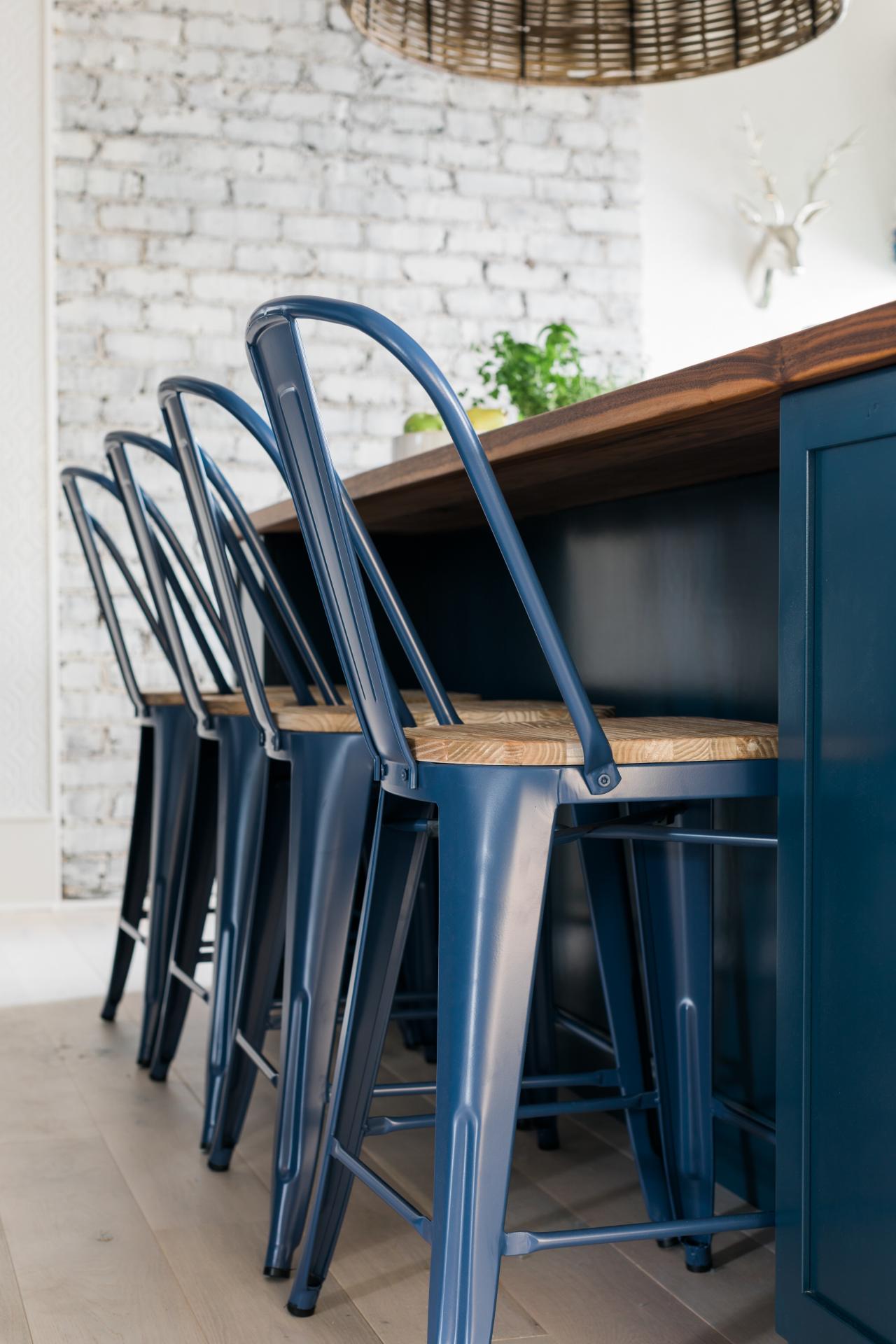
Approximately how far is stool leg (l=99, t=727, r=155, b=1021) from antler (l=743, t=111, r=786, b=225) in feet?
10.6

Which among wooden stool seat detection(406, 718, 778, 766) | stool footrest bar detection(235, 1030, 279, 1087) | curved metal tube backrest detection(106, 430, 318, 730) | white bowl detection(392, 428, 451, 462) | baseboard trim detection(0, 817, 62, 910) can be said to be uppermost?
white bowl detection(392, 428, 451, 462)

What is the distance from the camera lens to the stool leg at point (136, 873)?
106 inches

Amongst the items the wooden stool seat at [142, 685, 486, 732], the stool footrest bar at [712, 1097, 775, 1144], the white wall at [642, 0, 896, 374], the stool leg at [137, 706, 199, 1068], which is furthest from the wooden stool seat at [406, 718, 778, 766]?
the white wall at [642, 0, 896, 374]

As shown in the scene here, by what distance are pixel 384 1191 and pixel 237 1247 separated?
1.41 feet

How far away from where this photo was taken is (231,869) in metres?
1.98

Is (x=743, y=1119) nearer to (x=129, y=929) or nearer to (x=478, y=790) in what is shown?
(x=478, y=790)

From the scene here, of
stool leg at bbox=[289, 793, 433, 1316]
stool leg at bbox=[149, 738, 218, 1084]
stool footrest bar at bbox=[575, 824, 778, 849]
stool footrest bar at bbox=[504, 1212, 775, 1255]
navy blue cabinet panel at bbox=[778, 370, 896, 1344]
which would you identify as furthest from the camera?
stool leg at bbox=[149, 738, 218, 1084]

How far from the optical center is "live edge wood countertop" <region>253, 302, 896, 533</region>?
41.8 inches

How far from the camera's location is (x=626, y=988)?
167 centimetres

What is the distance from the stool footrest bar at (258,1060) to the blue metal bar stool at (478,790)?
0.42 m

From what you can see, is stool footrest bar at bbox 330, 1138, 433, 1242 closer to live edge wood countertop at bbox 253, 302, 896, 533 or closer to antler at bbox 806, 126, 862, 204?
live edge wood countertop at bbox 253, 302, 896, 533

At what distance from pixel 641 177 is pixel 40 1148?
373 cm

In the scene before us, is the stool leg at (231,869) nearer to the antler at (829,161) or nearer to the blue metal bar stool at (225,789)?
the blue metal bar stool at (225,789)

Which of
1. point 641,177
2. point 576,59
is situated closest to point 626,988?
point 576,59
